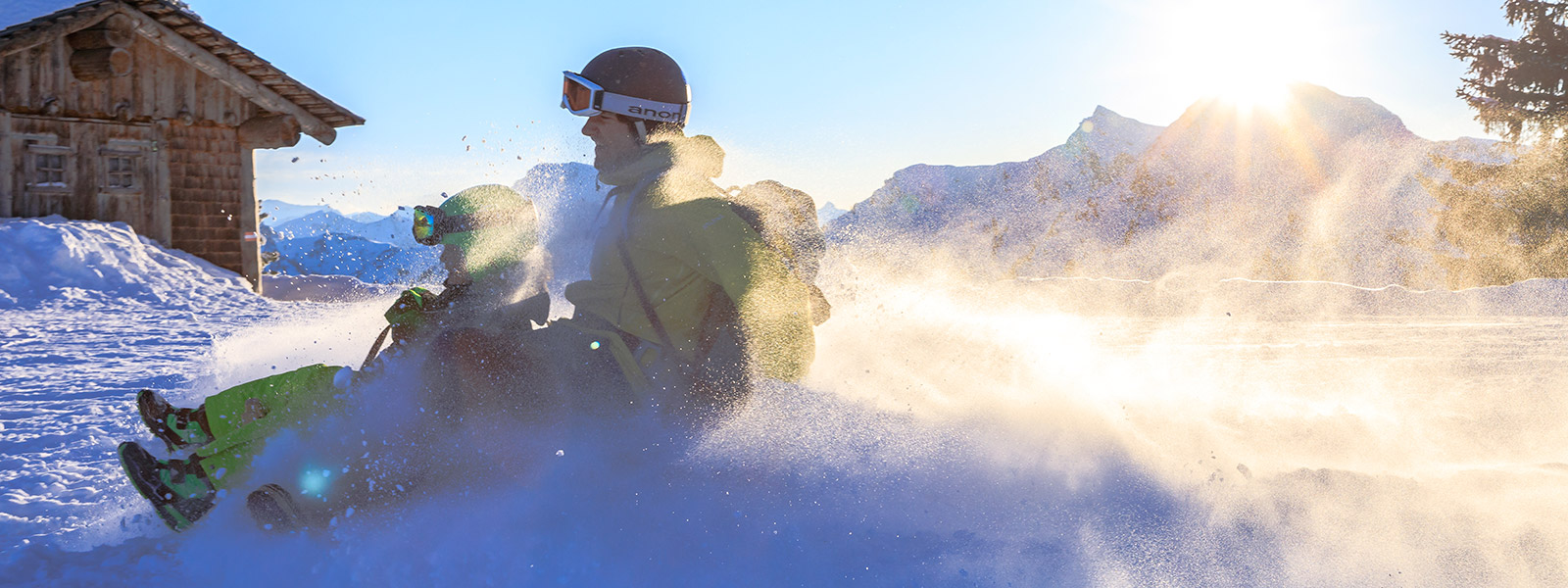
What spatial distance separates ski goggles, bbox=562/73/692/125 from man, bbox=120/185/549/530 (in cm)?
52

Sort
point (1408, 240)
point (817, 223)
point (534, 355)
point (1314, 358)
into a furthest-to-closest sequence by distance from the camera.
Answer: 1. point (1408, 240)
2. point (1314, 358)
3. point (817, 223)
4. point (534, 355)

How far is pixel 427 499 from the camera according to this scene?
9.45 ft

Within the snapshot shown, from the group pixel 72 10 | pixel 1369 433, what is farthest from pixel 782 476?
pixel 72 10

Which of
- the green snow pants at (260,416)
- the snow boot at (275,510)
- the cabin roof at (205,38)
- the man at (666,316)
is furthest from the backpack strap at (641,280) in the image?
the cabin roof at (205,38)

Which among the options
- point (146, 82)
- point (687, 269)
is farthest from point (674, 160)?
point (146, 82)

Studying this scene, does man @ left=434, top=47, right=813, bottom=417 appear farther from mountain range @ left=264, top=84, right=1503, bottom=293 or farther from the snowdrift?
mountain range @ left=264, top=84, right=1503, bottom=293

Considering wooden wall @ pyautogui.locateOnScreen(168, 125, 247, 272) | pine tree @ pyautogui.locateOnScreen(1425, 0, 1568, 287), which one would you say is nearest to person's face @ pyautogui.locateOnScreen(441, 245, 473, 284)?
wooden wall @ pyautogui.locateOnScreen(168, 125, 247, 272)

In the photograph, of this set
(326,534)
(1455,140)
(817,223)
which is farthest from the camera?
(1455,140)

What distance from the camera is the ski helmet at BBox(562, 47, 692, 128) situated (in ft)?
11.2

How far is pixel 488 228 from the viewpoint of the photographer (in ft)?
9.77

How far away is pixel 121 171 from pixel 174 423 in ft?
44.5

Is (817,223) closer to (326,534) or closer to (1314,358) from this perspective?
(326,534)

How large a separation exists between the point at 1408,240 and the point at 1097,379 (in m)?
61.7

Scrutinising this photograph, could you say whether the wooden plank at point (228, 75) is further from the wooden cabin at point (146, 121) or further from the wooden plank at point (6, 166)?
the wooden plank at point (6, 166)
